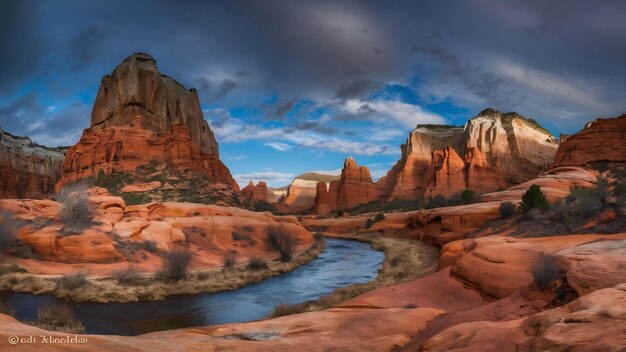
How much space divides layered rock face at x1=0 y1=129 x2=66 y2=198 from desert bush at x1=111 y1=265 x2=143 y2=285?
7579 centimetres

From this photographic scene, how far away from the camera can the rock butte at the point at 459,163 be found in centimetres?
8412

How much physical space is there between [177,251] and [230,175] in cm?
7288

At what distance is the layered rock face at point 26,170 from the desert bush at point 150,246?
7131 cm

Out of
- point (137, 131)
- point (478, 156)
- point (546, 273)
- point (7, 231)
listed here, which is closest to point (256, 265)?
point (7, 231)

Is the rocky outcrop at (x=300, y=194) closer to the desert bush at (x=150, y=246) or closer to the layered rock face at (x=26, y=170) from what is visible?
the layered rock face at (x=26, y=170)

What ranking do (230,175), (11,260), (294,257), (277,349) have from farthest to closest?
(230,175) < (294,257) < (11,260) < (277,349)

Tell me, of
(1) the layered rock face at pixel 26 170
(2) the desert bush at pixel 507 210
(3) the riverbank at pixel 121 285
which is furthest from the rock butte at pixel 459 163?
(1) the layered rock face at pixel 26 170

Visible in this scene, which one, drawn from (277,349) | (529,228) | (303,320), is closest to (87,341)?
(277,349)

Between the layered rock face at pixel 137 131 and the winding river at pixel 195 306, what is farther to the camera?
the layered rock face at pixel 137 131

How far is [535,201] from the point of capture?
31828mm

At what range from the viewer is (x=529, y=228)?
88.4ft

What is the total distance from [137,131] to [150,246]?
176 ft

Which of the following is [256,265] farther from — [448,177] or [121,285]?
[448,177]

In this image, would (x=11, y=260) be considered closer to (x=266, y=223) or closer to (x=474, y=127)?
(x=266, y=223)
